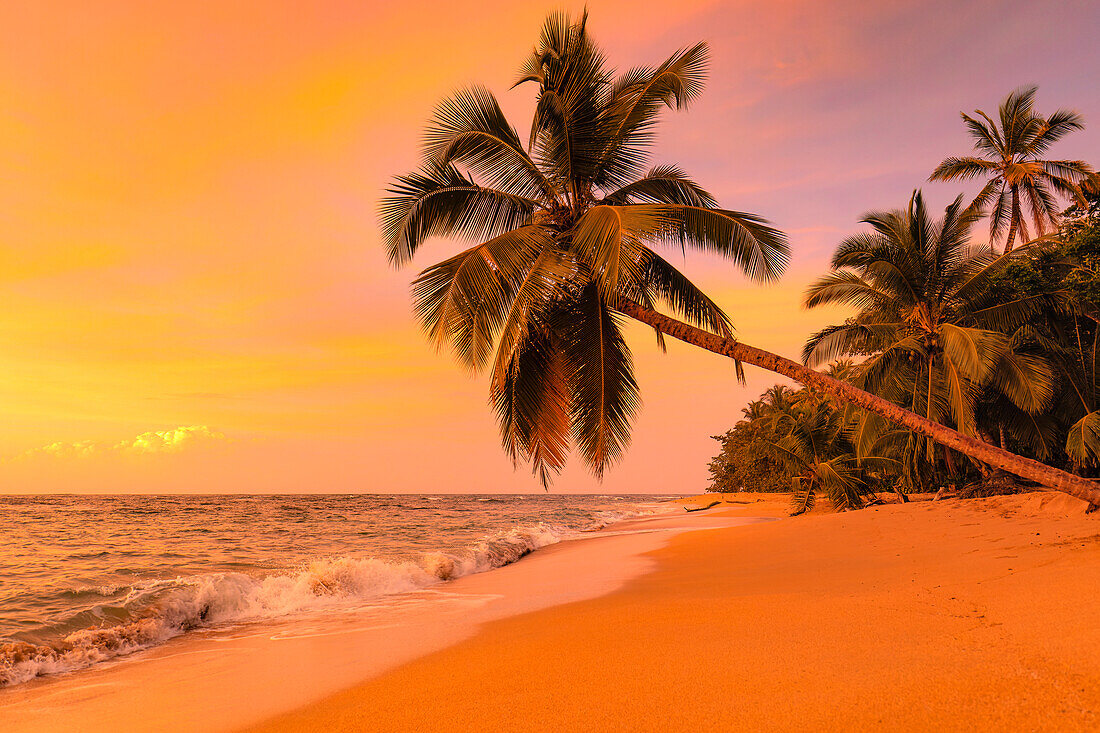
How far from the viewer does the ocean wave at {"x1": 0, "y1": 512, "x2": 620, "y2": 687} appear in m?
6.21

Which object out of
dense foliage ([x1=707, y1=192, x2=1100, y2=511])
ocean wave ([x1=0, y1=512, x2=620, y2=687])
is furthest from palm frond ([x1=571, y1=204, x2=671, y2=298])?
dense foliage ([x1=707, y1=192, x2=1100, y2=511])

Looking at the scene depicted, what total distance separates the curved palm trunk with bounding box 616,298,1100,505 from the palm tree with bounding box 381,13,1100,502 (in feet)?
0.10

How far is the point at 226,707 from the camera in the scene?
4352 mm

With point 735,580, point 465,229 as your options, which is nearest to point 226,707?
point 735,580

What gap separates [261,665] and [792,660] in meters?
4.92

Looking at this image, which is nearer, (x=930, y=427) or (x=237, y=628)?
(x=930, y=427)

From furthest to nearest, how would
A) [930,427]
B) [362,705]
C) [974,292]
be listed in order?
[974,292]
[930,427]
[362,705]

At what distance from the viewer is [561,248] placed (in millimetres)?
9102

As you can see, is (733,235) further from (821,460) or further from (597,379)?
(821,460)

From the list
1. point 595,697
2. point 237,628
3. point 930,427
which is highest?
point 930,427

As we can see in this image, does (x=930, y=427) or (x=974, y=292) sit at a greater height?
(x=974, y=292)

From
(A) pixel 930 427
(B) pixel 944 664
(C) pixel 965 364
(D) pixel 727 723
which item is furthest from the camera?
(C) pixel 965 364

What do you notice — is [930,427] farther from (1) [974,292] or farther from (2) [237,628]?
(1) [974,292]

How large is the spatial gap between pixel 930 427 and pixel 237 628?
9.55 m
